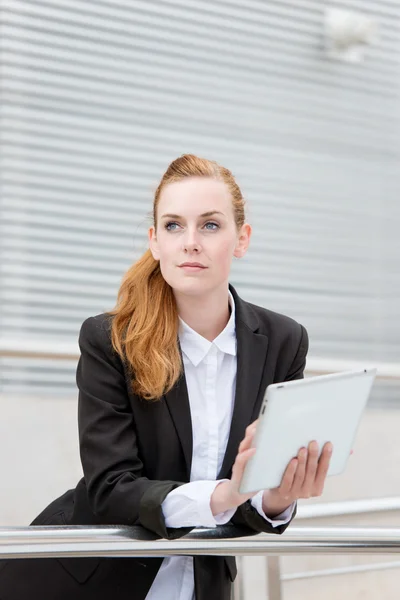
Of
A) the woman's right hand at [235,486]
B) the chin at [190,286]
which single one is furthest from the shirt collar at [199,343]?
the woman's right hand at [235,486]

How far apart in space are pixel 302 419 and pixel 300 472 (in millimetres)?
122

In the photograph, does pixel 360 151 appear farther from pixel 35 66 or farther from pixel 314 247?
pixel 35 66

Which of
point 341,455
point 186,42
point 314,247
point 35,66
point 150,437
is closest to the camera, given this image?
point 341,455

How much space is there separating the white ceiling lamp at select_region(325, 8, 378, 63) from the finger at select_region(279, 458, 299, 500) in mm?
4320

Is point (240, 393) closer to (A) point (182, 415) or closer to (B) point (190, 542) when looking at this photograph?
(A) point (182, 415)

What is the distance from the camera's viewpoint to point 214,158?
4.96 meters

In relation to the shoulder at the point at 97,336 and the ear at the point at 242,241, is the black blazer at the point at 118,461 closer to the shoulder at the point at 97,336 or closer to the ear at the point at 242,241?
the shoulder at the point at 97,336

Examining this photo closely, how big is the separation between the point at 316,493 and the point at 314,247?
3839 millimetres

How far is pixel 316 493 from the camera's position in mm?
1521

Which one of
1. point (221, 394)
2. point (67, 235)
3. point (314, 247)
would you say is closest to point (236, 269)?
point (314, 247)

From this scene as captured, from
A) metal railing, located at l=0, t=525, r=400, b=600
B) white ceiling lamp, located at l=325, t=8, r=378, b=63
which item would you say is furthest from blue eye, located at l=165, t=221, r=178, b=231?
white ceiling lamp, located at l=325, t=8, r=378, b=63

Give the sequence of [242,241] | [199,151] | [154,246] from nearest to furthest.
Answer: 1. [154,246]
2. [242,241]
3. [199,151]

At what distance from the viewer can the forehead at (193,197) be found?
1.77m

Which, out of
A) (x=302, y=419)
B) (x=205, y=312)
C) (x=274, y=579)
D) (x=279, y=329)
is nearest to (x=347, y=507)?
(x=274, y=579)
